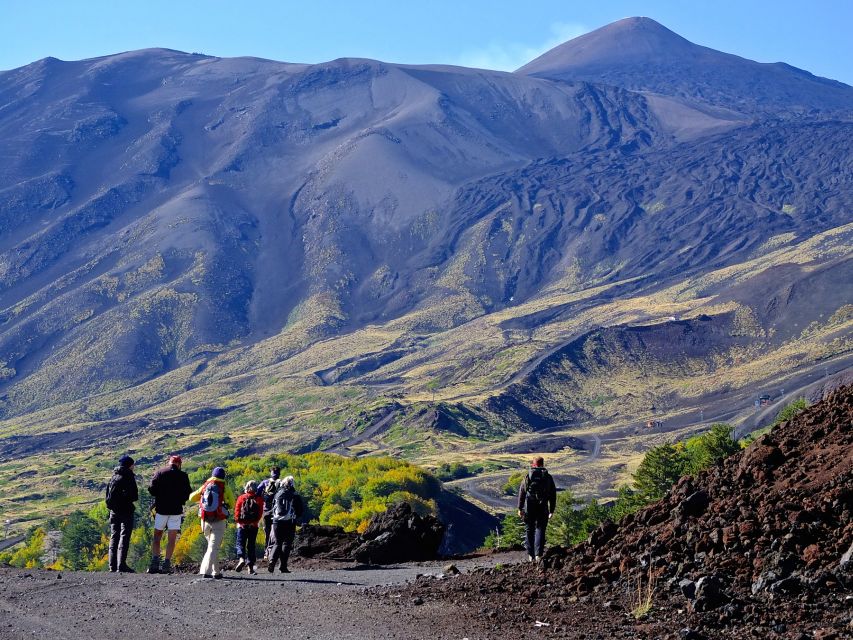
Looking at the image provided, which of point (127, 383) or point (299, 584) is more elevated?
point (127, 383)

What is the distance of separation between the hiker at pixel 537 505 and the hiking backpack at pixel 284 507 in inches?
143

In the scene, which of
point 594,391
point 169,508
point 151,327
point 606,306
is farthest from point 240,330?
point 169,508

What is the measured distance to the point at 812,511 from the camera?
12.5 meters

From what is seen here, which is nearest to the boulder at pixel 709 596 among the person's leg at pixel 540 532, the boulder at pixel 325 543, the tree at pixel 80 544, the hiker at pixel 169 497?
the person's leg at pixel 540 532

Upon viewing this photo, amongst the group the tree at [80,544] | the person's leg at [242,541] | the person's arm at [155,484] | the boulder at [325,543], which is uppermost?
the person's arm at [155,484]

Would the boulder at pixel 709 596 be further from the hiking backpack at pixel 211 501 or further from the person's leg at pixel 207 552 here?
the hiking backpack at pixel 211 501

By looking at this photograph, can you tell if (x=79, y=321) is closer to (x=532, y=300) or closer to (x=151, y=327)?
(x=151, y=327)

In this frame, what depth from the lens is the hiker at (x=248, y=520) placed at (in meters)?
18.3

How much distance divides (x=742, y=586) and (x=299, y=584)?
21.7ft

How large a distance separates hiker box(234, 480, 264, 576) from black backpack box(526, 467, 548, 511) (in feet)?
14.1

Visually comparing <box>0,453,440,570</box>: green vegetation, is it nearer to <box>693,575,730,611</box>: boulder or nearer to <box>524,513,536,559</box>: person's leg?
<box>524,513,536,559</box>: person's leg

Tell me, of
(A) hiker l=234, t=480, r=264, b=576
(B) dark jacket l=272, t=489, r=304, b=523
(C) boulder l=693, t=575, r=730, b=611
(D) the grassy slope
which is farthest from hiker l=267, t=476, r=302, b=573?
(D) the grassy slope

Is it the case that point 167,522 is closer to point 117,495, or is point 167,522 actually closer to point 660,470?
point 117,495

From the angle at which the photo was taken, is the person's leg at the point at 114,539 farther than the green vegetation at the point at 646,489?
No
